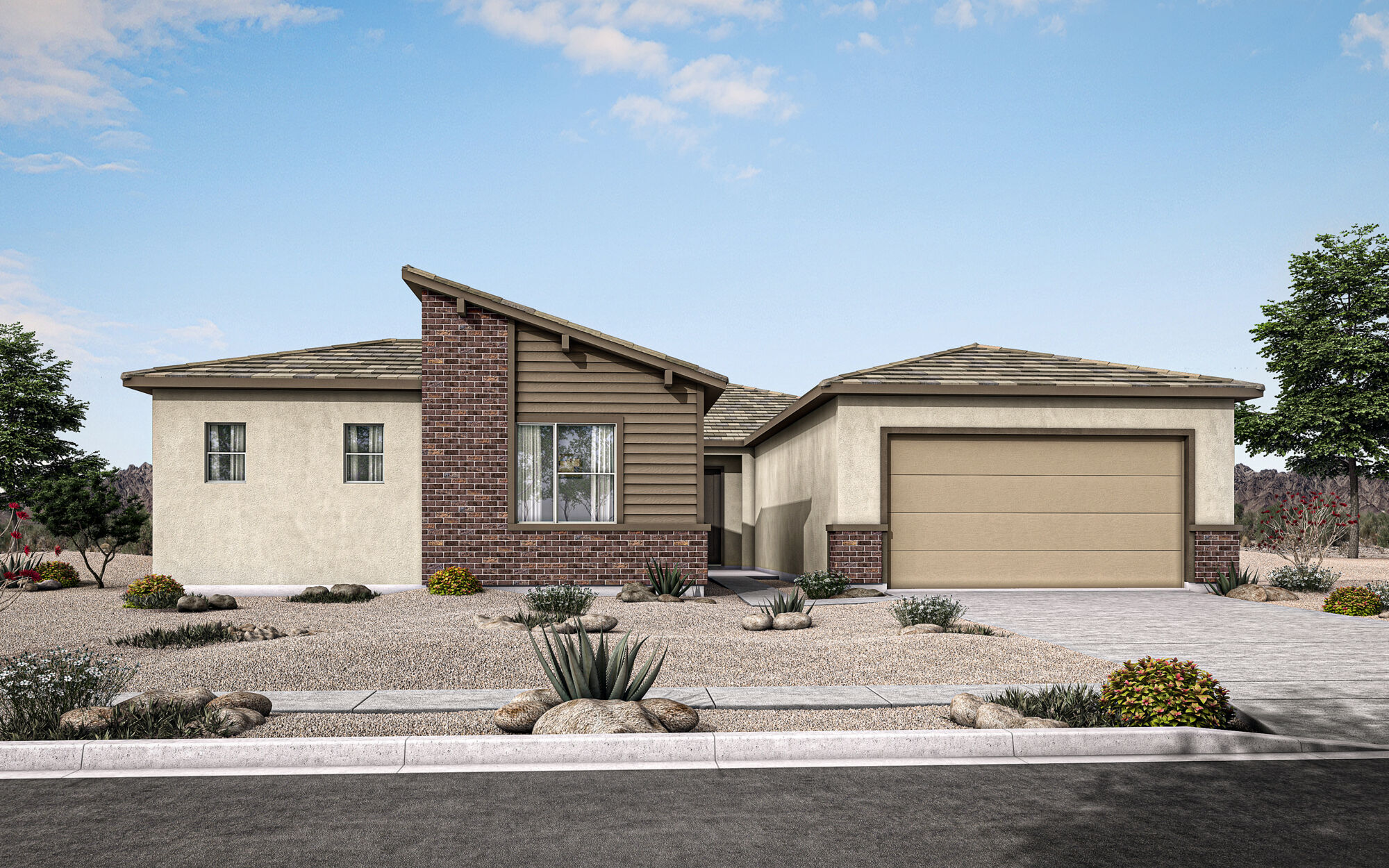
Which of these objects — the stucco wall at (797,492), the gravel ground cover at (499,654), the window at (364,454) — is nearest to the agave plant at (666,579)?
the gravel ground cover at (499,654)

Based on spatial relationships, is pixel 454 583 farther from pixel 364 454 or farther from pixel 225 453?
pixel 225 453

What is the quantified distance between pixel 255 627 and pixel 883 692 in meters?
7.86

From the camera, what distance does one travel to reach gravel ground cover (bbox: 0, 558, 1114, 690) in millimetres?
8500

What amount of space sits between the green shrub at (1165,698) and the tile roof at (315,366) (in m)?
13.2

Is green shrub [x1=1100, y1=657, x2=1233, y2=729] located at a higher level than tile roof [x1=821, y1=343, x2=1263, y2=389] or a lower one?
lower

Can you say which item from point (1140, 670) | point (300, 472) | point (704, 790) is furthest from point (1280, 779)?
point (300, 472)

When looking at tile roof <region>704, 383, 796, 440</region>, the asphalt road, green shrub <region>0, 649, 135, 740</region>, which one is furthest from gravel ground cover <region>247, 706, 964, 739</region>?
tile roof <region>704, 383, 796, 440</region>

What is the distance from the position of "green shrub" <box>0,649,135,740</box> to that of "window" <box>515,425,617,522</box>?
9.22 meters

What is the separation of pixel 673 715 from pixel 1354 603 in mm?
12357

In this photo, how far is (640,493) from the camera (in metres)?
16.7

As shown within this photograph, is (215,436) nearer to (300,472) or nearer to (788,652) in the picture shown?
(300,472)

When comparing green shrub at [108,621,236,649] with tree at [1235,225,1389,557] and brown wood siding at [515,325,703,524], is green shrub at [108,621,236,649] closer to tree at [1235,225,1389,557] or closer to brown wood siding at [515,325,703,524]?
brown wood siding at [515,325,703,524]

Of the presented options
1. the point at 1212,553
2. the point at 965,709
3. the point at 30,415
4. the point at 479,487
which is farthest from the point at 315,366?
the point at 30,415

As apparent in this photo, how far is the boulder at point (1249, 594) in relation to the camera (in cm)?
1557
